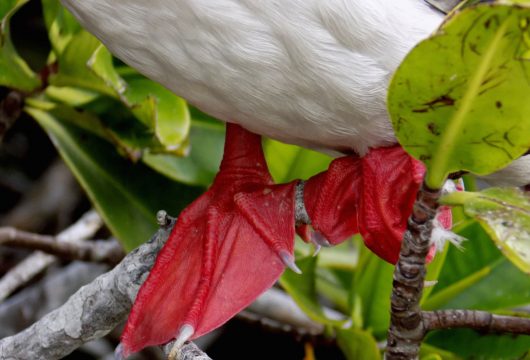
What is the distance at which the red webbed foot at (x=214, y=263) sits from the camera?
132cm

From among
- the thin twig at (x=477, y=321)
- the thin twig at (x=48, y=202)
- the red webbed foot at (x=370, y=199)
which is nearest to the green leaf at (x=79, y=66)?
the red webbed foot at (x=370, y=199)

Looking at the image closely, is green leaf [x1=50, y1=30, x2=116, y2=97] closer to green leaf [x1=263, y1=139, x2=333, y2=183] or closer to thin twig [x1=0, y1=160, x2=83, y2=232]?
green leaf [x1=263, y1=139, x2=333, y2=183]

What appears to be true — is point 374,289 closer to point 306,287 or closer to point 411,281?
point 306,287

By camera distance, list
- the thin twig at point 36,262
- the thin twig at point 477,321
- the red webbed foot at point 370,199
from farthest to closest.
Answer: the thin twig at point 36,262
the red webbed foot at point 370,199
the thin twig at point 477,321

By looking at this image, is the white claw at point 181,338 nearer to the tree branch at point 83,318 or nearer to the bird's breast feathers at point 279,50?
the tree branch at point 83,318

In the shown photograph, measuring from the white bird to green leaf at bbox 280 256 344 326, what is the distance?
431 mm

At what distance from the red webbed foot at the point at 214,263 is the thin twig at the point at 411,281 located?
0.26 m

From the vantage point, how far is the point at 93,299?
132 cm

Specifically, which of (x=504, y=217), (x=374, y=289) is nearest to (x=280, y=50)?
(x=504, y=217)

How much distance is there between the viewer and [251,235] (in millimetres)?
1389

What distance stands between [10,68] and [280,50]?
73cm

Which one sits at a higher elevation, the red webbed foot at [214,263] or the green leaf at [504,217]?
the green leaf at [504,217]

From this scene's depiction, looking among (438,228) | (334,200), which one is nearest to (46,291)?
(334,200)

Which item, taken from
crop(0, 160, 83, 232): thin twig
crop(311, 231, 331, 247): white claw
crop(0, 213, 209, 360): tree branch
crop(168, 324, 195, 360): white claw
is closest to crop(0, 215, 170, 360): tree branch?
crop(0, 213, 209, 360): tree branch
